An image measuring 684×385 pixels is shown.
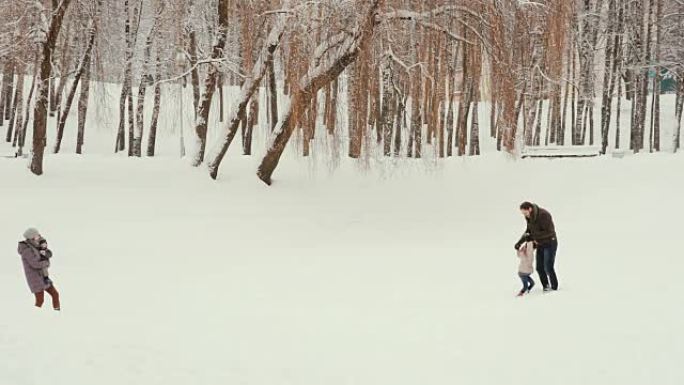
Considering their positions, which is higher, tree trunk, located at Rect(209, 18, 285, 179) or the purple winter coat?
tree trunk, located at Rect(209, 18, 285, 179)

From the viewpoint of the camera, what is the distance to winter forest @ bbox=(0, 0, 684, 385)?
23.4 feet

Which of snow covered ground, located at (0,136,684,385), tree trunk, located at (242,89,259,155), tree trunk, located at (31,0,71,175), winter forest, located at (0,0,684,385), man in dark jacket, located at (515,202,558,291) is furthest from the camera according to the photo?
tree trunk, located at (242,89,259,155)

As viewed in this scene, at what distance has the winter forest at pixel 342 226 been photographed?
7.14 m

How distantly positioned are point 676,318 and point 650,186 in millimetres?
11243

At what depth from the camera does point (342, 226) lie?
53.6 feet

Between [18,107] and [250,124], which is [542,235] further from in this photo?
[18,107]

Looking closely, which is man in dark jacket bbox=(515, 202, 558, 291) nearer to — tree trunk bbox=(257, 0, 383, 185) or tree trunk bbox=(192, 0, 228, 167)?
tree trunk bbox=(257, 0, 383, 185)

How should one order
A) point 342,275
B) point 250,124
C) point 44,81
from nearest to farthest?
point 342,275 → point 44,81 → point 250,124

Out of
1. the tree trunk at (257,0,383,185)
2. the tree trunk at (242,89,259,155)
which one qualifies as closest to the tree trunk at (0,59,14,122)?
the tree trunk at (242,89,259,155)

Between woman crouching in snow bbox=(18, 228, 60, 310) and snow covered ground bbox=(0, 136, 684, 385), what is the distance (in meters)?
0.42

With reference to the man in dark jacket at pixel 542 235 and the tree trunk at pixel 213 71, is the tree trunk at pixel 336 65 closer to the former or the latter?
the tree trunk at pixel 213 71

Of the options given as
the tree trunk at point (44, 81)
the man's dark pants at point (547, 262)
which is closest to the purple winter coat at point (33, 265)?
the man's dark pants at point (547, 262)

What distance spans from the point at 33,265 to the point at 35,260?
0.07m

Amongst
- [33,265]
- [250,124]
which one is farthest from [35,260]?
[250,124]
